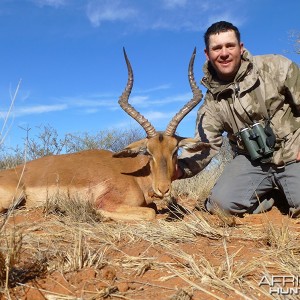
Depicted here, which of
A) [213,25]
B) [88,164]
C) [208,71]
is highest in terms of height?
[213,25]

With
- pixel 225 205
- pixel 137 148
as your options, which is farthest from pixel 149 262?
pixel 137 148

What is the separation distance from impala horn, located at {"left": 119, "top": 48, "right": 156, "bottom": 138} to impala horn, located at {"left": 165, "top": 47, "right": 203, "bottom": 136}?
24 cm

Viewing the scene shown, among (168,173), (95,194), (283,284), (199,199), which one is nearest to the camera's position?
(283,284)

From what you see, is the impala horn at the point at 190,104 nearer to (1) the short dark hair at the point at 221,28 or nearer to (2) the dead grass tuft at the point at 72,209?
(1) the short dark hair at the point at 221,28

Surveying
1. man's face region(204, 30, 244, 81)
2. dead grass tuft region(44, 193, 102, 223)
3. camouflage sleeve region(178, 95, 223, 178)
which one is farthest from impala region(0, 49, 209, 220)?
man's face region(204, 30, 244, 81)

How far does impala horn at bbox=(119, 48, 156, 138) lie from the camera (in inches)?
227

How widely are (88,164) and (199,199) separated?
7.28 feet

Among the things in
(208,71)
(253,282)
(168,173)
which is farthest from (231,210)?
(253,282)

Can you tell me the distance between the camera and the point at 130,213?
18.6ft

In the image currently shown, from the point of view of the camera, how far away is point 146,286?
2.64 meters

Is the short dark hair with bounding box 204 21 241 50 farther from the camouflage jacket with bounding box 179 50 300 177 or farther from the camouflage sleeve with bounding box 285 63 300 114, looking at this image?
the camouflage sleeve with bounding box 285 63 300 114

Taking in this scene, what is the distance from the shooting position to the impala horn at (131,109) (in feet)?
18.9

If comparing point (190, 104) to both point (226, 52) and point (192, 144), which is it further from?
point (226, 52)

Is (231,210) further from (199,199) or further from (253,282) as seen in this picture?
(253,282)
